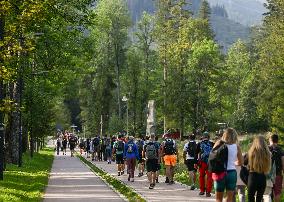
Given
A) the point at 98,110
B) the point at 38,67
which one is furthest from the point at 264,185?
the point at 98,110

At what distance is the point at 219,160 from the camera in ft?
40.1

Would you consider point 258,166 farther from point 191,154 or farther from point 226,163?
point 191,154

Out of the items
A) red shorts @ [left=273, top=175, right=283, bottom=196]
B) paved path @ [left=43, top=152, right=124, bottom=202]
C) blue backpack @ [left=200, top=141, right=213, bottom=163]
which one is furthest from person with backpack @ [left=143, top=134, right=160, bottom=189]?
red shorts @ [left=273, top=175, right=283, bottom=196]

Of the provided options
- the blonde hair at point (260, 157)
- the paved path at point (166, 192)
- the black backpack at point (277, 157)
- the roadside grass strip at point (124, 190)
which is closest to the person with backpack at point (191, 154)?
the paved path at point (166, 192)

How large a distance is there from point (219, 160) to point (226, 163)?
14 cm

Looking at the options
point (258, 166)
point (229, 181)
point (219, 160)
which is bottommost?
point (229, 181)

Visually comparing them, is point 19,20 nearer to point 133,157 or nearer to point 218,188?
point 218,188

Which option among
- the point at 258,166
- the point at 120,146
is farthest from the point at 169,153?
the point at 258,166

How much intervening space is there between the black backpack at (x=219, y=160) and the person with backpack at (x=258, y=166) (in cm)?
57

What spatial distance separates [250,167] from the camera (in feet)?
38.6

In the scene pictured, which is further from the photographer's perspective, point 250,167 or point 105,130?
point 105,130

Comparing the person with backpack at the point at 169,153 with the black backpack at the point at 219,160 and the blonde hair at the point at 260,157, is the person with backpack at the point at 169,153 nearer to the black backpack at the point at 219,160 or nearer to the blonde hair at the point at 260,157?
the black backpack at the point at 219,160

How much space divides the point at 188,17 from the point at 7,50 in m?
65.3

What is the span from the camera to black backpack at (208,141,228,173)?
12.2 m
